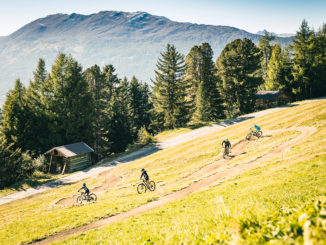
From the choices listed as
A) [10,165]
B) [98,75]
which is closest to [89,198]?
[10,165]

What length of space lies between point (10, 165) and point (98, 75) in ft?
120

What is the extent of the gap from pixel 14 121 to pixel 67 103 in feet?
38.2

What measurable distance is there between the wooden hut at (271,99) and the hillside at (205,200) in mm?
32850

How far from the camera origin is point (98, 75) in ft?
212

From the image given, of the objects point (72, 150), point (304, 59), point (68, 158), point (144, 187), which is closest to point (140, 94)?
point (72, 150)

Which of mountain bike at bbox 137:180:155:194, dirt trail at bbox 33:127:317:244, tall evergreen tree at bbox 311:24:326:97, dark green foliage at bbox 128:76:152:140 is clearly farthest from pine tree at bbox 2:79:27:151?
tall evergreen tree at bbox 311:24:326:97

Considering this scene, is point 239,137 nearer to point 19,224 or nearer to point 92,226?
point 92,226

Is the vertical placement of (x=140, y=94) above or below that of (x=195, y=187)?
above

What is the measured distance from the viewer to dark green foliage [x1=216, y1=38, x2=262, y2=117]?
6172cm

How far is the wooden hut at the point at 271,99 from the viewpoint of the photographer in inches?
2635

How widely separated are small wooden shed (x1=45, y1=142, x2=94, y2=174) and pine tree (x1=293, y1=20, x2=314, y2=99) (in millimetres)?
65690

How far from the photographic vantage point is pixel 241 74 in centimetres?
6188

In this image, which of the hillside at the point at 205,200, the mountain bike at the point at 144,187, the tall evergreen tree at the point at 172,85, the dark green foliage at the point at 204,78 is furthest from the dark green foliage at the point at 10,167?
the dark green foliage at the point at 204,78

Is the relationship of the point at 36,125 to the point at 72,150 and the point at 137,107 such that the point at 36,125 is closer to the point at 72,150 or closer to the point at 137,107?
the point at 72,150
